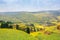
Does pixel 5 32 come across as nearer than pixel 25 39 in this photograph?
No

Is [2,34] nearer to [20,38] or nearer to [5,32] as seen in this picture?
Result: [5,32]

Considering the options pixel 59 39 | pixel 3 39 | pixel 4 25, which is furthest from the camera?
pixel 4 25

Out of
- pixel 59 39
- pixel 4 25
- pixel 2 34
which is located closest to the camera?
pixel 2 34

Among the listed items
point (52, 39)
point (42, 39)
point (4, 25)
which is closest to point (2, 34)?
point (42, 39)

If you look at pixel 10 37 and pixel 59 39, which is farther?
pixel 59 39

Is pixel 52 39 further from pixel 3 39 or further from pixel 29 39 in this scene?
pixel 3 39

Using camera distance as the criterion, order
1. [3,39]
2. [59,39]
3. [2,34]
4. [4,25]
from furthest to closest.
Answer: [4,25]
[59,39]
[2,34]
[3,39]

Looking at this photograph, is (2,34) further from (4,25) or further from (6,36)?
(4,25)

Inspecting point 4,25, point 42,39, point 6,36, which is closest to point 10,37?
point 6,36
